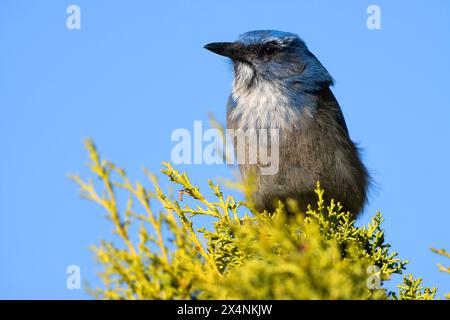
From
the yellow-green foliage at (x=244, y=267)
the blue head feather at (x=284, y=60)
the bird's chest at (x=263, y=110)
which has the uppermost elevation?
the blue head feather at (x=284, y=60)

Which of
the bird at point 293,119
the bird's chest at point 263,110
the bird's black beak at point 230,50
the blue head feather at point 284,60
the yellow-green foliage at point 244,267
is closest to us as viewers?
the yellow-green foliage at point 244,267

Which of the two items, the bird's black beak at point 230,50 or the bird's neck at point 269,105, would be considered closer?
the bird's neck at point 269,105

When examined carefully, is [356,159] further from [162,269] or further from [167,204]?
[162,269]

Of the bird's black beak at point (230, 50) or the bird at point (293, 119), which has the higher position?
the bird's black beak at point (230, 50)

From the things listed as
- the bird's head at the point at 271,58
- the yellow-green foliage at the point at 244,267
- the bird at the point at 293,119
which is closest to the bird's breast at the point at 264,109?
the bird at the point at 293,119

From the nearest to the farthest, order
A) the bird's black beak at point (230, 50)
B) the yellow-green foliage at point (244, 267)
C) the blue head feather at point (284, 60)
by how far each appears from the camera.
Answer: the yellow-green foliage at point (244, 267) < the blue head feather at point (284, 60) < the bird's black beak at point (230, 50)

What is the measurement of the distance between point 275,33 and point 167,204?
3110 mm

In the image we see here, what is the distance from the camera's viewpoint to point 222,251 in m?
3.61

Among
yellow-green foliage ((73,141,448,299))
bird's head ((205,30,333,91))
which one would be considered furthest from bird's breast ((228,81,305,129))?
yellow-green foliage ((73,141,448,299))

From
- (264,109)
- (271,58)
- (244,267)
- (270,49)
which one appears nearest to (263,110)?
(264,109)

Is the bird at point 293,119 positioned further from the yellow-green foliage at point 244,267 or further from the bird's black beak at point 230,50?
the yellow-green foliage at point 244,267

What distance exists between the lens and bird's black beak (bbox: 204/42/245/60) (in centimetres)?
617

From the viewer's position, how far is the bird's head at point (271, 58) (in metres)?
6.05
